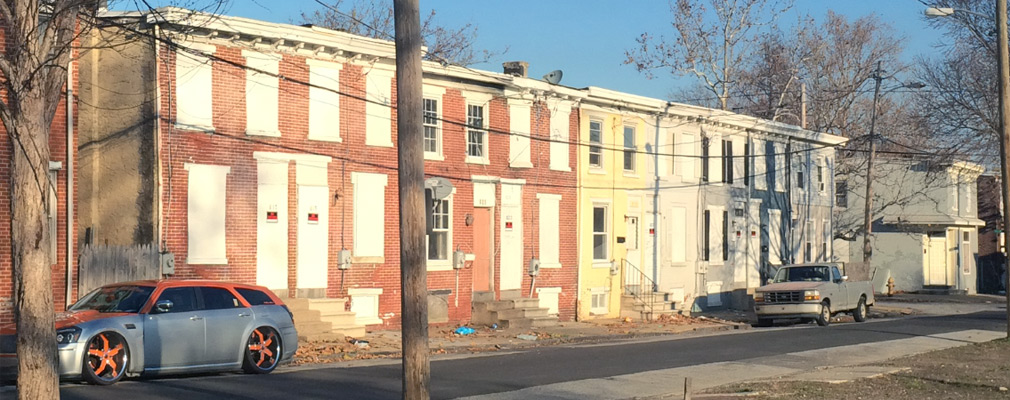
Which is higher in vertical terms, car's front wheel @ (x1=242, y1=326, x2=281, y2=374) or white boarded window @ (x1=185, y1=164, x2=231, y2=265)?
white boarded window @ (x1=185, y1=164, x2=231, y2=265)

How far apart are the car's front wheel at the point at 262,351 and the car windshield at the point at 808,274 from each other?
64.7 ft

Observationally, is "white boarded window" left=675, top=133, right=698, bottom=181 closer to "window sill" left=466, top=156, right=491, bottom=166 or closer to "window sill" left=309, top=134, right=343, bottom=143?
"window sill" left=466, top=156, right=491, bottom=166

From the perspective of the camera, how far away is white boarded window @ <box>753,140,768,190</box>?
41.8m

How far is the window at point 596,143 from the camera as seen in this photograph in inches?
1319

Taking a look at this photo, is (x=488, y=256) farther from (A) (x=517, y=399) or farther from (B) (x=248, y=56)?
(A) (x=517, y=399)

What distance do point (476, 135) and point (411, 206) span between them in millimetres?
19450

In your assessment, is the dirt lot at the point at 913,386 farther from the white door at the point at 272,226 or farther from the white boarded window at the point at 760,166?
the white boarded window at the point at 760,166

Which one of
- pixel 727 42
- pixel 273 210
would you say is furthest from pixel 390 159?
pixel 727 42

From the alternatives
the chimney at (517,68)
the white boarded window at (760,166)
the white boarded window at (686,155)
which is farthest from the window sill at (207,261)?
the white boarded window at (760,166)

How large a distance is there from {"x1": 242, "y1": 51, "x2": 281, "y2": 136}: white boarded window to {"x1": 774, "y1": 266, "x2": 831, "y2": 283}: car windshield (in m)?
16.6

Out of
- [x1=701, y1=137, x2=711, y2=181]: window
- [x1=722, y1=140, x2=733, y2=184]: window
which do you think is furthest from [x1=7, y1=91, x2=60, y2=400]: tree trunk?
[x1=722, y1=140, x2=733, y2=184]: window

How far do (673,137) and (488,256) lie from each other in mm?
10105

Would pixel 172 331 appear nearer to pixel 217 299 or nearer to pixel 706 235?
pixel 217 299

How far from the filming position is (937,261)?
193 ft
